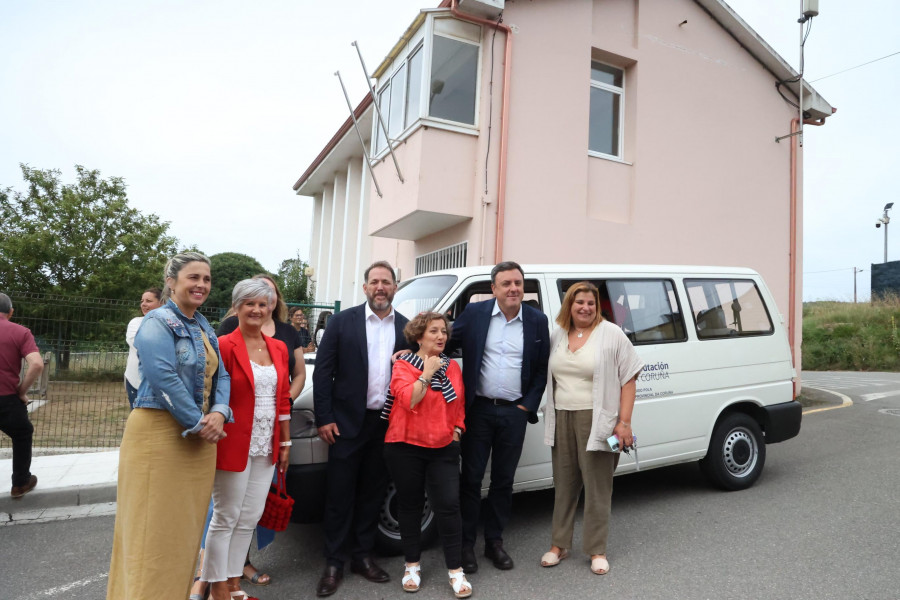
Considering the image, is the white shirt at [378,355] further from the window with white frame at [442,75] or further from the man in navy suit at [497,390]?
the window with white frame at [442,75]

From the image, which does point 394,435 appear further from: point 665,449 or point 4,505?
point 4,505

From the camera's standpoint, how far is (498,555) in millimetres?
3811

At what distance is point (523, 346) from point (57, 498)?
4425mm

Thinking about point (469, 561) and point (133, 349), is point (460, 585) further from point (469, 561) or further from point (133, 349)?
point (133, 349)

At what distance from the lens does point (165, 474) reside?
2652 millimetres

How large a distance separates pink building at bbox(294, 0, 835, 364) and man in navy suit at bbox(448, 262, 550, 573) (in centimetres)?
537

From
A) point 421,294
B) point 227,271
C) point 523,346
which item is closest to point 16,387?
point 421,294

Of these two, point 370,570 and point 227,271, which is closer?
point 370,570

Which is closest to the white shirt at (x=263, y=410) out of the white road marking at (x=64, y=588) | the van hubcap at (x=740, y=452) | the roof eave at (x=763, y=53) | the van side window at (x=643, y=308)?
the white road marking at (x=64, y=588)

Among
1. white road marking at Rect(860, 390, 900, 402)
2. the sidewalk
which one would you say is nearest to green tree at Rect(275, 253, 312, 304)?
the sidewalk

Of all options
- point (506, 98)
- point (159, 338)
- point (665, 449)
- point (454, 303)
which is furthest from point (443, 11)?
point (159, 338)

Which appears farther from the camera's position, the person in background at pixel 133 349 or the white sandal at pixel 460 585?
the person in background at pixel 133 349

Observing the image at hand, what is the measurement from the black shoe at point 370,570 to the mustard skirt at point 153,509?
3.88 feet

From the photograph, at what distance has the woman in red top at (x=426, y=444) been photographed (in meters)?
Answer: 3.40
